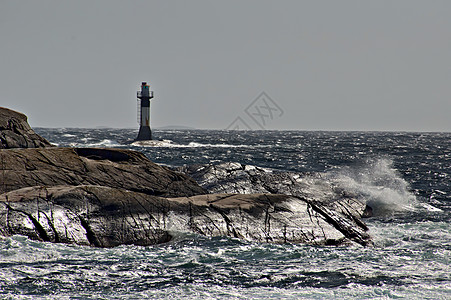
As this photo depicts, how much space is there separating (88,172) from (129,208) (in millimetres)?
3516

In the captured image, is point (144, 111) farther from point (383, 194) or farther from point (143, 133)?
point (383, 194)

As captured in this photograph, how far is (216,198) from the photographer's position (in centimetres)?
1216

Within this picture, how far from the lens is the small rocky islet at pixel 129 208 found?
999 centimetres

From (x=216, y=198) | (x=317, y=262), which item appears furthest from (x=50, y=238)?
(x=317, y=262)

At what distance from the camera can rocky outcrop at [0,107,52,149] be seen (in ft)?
55.8

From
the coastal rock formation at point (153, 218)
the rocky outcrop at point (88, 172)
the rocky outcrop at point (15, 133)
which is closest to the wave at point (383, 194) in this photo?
the coastal rock formation at point (153, 218)

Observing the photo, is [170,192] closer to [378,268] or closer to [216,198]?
[216,198]

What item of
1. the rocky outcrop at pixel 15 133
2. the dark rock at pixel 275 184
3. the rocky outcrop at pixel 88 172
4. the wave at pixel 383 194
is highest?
the rocky outcrop at pixel 15 133

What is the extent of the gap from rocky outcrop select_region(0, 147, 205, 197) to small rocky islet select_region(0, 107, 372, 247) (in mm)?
26

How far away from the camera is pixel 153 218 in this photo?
1077 centimetres

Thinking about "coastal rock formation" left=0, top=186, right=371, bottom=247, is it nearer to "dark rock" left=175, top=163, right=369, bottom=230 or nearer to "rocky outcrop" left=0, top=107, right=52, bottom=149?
"dark rock" left=175, top=163, right=369, bottom=230

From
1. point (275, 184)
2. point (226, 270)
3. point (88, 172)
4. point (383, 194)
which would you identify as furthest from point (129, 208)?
point (383, 194)

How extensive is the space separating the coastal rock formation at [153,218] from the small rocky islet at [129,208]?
0.07 feet

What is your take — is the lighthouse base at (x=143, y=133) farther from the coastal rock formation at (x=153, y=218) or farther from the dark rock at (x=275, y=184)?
the coastal rock formation at (x=153, y=218)
